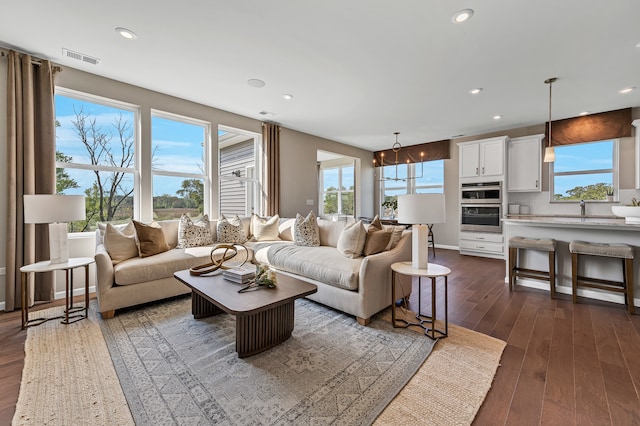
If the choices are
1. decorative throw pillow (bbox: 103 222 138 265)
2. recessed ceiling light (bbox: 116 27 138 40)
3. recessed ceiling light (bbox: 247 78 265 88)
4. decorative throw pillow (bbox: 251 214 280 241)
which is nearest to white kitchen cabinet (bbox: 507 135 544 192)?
decorative throw pillow (bbox: 251 214 280 241)

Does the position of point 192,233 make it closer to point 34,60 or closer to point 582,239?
point 34,60

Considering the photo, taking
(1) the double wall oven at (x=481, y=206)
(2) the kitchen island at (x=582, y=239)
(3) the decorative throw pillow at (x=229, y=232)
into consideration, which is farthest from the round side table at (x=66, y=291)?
(1) the double wall oven at (x=481, y=206)

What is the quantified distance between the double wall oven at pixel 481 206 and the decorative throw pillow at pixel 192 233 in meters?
5.12

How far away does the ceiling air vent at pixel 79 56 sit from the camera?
2.78 metres

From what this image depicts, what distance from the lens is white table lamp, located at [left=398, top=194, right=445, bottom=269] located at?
2.21m

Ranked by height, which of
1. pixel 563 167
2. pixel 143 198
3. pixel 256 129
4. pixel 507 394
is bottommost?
pixel 507 394

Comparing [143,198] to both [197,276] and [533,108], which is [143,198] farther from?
[533,108]

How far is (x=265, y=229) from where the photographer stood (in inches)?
169

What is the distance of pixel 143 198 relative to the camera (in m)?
3.71

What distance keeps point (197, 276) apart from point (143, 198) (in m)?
2.05

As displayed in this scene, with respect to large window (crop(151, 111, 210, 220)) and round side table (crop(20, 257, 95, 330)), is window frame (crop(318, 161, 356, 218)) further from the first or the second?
round side table (crop(20, 257, 95, 330))

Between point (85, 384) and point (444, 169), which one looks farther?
point (444, 169)

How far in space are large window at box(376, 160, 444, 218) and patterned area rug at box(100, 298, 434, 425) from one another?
4484 millimetres

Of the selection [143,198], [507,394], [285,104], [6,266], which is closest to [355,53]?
[285,104]
